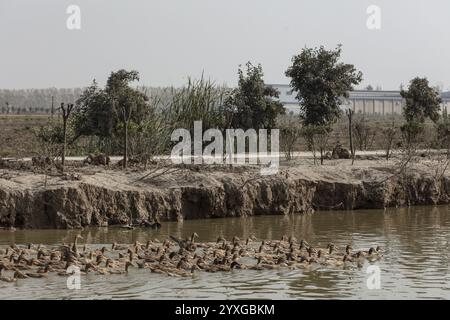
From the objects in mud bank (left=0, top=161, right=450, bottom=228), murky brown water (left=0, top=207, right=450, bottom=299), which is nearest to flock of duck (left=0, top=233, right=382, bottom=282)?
murky brown water (left=0, top=207, right=450, bottom=299)

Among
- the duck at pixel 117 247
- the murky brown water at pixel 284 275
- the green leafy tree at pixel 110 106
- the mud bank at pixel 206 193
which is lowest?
the murky brown water at pixel 284 275

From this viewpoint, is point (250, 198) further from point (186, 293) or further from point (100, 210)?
point (186, 293)

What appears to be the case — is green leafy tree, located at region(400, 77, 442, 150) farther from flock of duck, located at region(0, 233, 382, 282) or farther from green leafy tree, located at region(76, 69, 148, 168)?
flock of duck, located at region(0, 233, 382, 282)

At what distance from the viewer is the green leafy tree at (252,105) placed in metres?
33.8

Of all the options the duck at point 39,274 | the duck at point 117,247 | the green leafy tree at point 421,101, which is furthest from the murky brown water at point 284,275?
the green leafy tree at point 421,101

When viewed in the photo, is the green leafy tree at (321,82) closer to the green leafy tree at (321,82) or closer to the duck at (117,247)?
the green leafy tree at (321,82)

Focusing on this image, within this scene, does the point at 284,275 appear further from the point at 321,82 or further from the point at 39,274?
the point at 321,82

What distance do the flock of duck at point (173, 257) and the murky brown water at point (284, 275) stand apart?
28 cm

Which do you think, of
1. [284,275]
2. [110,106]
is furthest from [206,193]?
[284,275]

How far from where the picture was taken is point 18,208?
892 inches

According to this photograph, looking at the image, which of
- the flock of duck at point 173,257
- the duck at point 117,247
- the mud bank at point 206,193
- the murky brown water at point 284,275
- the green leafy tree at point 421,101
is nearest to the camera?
the murky brown water at point 284,275

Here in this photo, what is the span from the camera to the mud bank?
74.9 feet

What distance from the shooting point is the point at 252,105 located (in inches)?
1342
